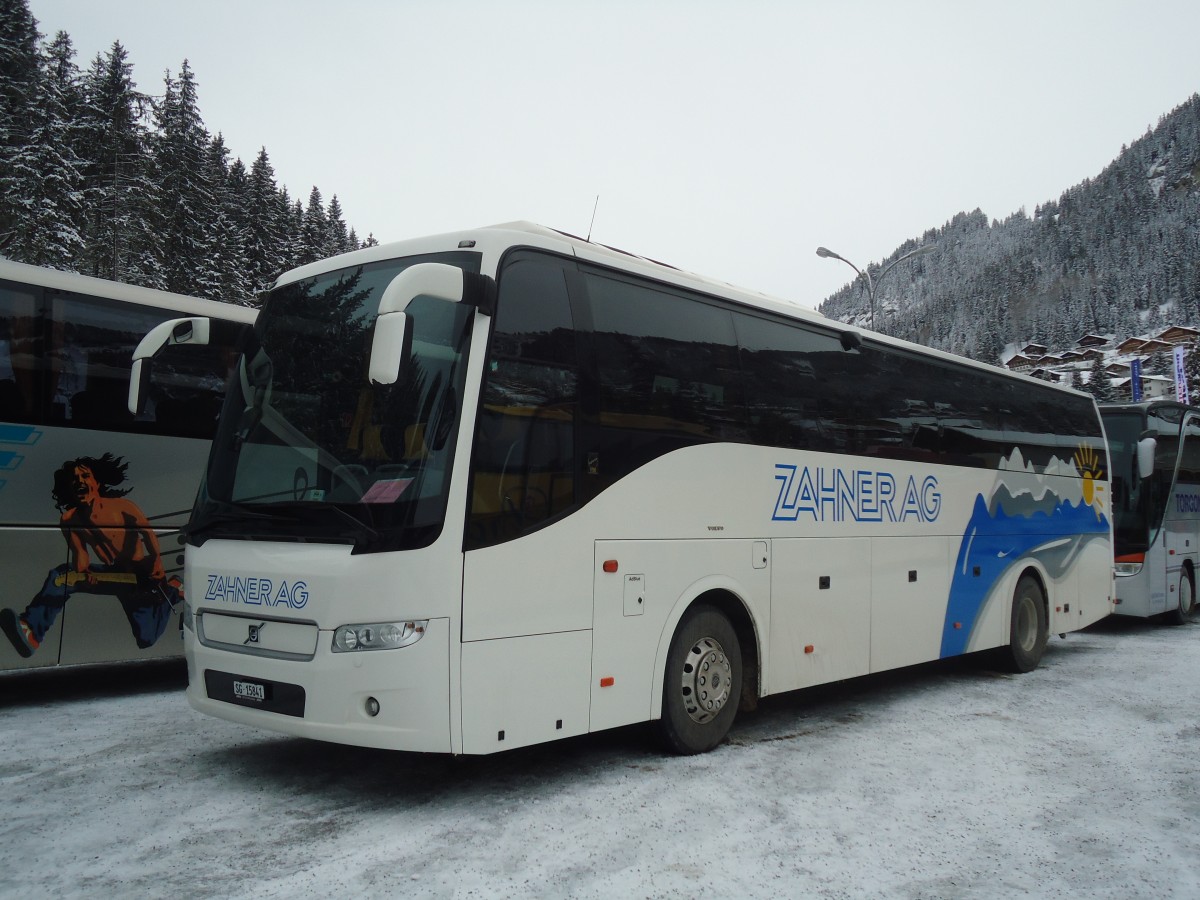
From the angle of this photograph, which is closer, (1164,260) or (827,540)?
(827,540)

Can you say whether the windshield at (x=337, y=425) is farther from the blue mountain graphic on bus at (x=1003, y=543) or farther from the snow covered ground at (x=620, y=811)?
the blue mountain graphic on bus at (x=1003, y=543)

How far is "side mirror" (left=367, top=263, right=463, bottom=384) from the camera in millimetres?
4629

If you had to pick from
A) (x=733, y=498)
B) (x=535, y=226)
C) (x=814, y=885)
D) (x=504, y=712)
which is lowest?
(x=814, y=885)

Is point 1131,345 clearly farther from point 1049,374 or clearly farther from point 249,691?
point 249,691

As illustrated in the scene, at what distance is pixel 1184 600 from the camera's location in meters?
16.0

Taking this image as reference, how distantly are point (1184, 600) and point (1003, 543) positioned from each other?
750cm

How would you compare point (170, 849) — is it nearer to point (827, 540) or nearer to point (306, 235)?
point (827, 540)

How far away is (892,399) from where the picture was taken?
9.21 meters

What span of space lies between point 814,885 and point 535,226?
4.15m

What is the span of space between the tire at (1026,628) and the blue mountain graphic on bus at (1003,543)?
0.38m

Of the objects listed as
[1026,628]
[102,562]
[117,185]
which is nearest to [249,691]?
[102,562]

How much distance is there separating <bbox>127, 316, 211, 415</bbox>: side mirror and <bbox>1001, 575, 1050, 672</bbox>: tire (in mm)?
9045

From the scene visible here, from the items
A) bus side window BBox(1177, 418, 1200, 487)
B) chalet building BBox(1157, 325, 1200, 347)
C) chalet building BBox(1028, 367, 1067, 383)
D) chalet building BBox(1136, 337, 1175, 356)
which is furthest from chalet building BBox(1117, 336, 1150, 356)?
bus side window BBox(1177, 418, 1200, 487)

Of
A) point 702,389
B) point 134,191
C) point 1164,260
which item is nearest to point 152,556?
point 702,389
